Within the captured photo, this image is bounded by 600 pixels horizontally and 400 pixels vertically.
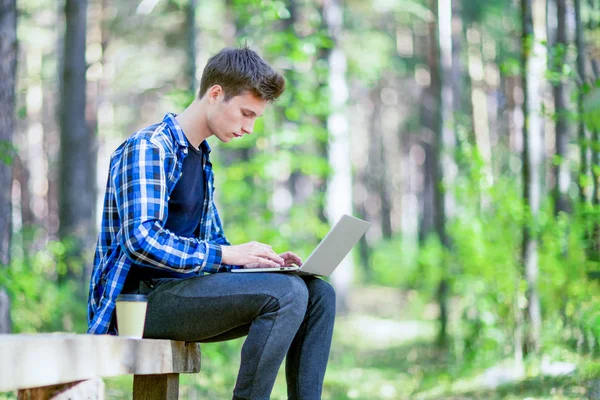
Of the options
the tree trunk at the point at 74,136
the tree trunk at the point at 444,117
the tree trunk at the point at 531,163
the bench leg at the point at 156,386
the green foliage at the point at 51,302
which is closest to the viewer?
the bench leg at the point at 156,386

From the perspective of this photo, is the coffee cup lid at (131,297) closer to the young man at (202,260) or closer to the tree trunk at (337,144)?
the young man at (202,260)

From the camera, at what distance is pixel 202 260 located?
325 centimetres

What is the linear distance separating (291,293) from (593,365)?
2840 mm

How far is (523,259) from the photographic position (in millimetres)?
7176

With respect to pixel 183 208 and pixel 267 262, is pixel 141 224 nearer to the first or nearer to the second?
pixel 183 208

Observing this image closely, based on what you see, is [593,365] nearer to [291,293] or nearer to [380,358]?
[291,293]

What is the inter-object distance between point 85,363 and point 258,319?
2.40 feet

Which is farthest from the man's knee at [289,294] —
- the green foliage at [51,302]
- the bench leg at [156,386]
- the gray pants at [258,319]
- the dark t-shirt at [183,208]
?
the green foliage at [51,302]

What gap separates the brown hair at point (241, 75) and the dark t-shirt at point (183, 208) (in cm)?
30

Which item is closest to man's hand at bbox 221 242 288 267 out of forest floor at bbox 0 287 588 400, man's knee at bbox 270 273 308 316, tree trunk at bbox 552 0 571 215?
man's knee at bbox 270 273 308 316

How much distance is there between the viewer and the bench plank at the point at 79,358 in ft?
7.73

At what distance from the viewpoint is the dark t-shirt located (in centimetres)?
344

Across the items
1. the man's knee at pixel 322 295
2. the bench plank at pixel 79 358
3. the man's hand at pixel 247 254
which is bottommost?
the bench plank at pixel 79 358

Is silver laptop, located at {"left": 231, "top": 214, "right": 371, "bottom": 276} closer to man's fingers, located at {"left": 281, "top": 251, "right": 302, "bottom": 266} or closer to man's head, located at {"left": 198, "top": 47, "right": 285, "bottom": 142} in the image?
man's fingers, located at {"left": 281, "top": 251, "right": 302, "bottom": 266}
